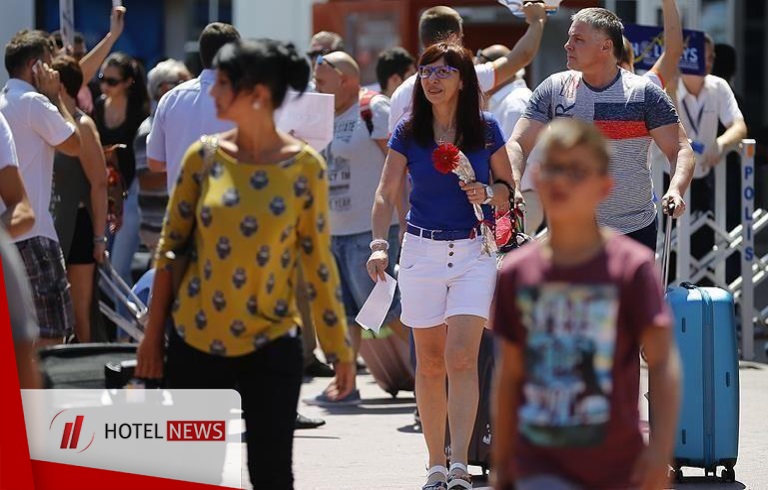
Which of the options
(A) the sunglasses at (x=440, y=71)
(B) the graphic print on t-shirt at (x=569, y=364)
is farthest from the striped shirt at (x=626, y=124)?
(B) the graphic print on t-shirt at (x=569, y=364)

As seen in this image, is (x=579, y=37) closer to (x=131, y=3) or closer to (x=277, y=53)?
(x=277, y=53)

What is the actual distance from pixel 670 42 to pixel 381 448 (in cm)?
256

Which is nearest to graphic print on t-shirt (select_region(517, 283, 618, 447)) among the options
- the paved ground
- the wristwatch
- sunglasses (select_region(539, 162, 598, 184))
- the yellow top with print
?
sunglasses (select_region(539, 162, 598, 184))

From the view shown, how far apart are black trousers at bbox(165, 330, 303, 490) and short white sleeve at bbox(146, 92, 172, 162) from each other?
118 inches

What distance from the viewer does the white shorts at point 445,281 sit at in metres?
6.47

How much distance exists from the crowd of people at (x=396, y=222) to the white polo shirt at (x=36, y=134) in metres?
0.01

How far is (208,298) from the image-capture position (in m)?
4.56

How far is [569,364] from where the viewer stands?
3.75m

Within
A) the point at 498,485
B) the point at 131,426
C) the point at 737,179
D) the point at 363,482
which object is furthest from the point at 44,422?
the point at 737,179

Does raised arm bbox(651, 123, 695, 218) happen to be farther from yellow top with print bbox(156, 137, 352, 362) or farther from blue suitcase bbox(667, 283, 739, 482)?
yellow top with print bbox(156, 137, 352, 362)

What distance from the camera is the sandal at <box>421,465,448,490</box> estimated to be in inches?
253

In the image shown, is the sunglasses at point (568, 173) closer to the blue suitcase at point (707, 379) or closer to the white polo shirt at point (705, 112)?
the blue suitcase at point (707, 379)

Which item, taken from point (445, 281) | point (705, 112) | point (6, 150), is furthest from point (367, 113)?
point (6, 150)

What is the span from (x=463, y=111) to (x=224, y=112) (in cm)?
216
